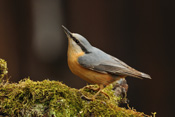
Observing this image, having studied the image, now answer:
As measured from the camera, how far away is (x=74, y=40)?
318cm

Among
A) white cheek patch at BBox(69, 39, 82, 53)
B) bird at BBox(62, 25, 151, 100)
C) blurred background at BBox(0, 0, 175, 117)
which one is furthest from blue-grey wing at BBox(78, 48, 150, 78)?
blurred background at BBox(0, 0, 175, 117)

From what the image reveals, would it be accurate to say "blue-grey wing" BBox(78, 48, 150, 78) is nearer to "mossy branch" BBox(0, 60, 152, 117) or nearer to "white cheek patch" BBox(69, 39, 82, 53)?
"white cheek patch" BBox(69, 39, 82, 53)

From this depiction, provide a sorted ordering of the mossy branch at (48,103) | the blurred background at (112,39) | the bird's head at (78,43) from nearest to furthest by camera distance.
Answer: the mossy branch at (48,103) < the bird's head at (78,43) < the blurred background at (112,39)

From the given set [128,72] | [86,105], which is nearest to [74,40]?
[128,72]

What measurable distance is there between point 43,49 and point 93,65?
143 inches

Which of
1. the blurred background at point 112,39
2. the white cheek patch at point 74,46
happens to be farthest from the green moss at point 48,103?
the blurred background at point 112,39

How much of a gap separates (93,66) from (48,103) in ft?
2.76

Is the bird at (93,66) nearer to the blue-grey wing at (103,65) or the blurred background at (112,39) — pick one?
the blue-grey wing at (103,65)

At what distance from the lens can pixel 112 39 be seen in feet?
19.5

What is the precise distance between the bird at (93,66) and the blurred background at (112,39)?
268 centimetres

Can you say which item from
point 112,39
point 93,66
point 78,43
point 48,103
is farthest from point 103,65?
point 112,39

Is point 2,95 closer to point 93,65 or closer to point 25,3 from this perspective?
point 93,65

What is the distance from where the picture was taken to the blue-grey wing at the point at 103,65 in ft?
9.95

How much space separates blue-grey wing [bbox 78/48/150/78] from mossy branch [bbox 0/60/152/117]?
51 centimetres
